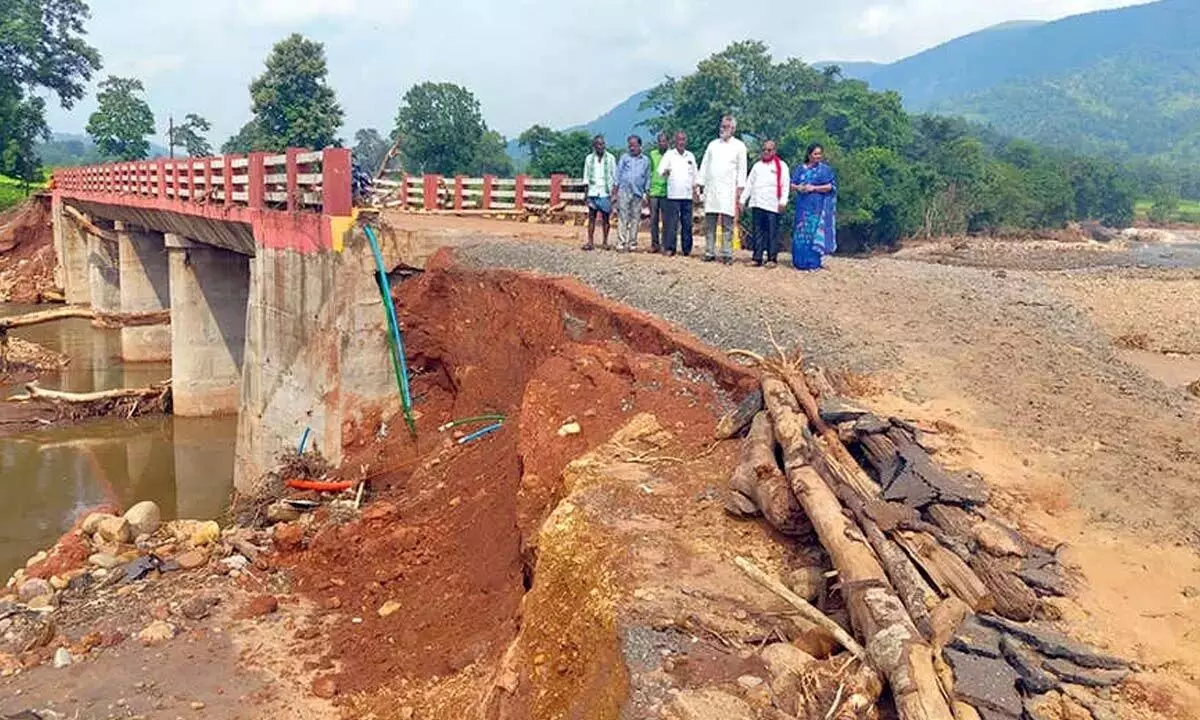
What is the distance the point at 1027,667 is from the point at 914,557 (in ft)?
2.79

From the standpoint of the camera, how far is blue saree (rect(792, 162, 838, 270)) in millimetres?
11242

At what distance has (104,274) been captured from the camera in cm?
2648

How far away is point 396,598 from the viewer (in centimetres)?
807

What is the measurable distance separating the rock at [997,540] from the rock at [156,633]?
6.29 meters

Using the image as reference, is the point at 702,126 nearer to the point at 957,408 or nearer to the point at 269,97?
the point at 269,97

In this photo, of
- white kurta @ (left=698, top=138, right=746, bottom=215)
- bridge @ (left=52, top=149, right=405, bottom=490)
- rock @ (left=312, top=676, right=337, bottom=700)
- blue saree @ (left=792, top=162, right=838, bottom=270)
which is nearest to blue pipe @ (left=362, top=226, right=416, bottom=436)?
bridge @ (left=52, top=149, right=405, bottom=490)

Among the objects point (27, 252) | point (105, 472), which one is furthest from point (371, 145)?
point (105, 472)

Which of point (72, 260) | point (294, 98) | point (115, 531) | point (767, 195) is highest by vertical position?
point (294, 98)

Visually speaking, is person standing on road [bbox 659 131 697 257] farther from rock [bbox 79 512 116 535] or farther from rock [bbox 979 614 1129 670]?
rock [bbox 979 614 1129 670]

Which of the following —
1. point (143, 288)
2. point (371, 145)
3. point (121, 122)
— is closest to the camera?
point (143, 288)

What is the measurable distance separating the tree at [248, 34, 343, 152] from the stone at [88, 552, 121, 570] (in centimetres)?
3592

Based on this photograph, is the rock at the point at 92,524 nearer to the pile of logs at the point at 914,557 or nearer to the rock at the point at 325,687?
the rock at the point at 325,687

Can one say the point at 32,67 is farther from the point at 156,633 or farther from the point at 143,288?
the point at 156,633

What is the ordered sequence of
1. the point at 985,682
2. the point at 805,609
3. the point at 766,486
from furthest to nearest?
the point at 766,486 → the point at 805,609 → the point at 985,682
